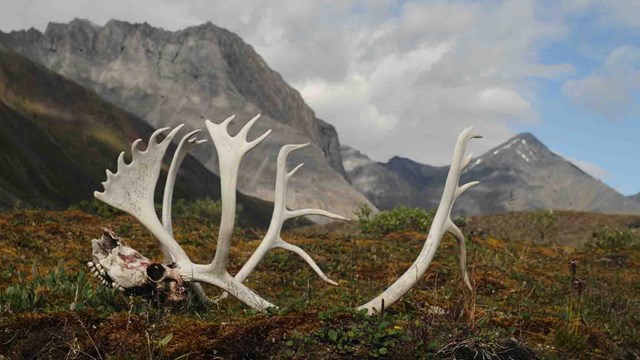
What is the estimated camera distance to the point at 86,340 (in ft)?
19.7

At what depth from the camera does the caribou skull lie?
24.1 feet

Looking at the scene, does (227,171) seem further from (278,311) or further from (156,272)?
(278,311)

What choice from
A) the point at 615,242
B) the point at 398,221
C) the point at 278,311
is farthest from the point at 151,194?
the point at 615,242

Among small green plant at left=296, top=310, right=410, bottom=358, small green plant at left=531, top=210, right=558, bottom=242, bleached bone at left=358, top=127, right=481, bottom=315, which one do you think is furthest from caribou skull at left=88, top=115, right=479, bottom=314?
small green plant at left=531, top=210, right=558, bottom=242

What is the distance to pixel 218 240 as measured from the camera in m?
7.59

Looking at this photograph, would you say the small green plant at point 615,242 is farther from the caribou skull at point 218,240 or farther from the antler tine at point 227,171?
the antler tine at point 227,171

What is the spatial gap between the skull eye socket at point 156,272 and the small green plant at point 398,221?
20.7 meters

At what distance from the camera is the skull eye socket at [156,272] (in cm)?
742

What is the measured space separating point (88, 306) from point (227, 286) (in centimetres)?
155

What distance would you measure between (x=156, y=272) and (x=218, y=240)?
79 cm

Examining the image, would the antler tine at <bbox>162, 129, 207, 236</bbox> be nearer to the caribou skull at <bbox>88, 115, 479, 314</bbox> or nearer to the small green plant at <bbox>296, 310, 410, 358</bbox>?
the caribou skull at <bbox>88, 115, 479, 314</bbox>

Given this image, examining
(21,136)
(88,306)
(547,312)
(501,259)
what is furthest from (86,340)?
(21,136)

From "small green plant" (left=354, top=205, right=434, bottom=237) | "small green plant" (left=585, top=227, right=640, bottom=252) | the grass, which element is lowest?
the grass

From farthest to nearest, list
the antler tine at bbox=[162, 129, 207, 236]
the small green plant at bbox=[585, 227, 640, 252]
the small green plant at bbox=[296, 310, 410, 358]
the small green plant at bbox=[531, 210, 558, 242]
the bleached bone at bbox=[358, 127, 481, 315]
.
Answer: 1. the small green plant at bbox=[531, 210, 558, 242]
2. the small green plant at bbox=[585, 227, 640, 252]
3. the antler tine at bbox=[162, 129, 207, 236]
4. the bleached bone at bbox=[358, 127, 481, 315]
5. the small green plant at bbox=[296, 310, 410, 358]
